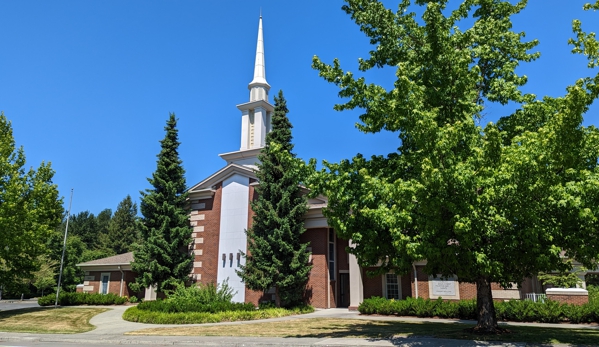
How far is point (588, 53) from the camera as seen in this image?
1146 centimetres

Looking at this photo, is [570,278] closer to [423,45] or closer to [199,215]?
[423,45]

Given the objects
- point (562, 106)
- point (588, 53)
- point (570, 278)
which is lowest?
point (570, 278)

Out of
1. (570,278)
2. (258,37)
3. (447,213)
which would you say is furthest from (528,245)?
(258,37)

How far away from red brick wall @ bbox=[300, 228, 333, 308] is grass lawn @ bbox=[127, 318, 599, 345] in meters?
7.64

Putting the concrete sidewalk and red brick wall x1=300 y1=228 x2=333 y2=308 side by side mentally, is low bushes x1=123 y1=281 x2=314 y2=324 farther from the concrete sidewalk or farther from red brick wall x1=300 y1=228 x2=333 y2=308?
red brick wall x1=300 y1=228 x2=333 y2=308

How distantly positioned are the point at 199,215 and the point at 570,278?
23954 millimetres

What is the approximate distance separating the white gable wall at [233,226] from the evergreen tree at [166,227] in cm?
245

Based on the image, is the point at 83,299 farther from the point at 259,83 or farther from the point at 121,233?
the point at 121,233

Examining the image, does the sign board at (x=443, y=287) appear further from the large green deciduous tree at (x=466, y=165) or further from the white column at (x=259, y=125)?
the white column at (x=259, y=125)

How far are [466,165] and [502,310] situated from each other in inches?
488

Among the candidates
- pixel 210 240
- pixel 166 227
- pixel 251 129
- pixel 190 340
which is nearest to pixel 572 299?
pixel 190 340

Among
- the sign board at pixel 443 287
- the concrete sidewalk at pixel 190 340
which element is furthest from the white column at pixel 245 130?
the sign board at pixel 443 287

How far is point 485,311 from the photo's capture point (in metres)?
13.4

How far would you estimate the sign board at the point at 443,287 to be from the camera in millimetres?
23719
